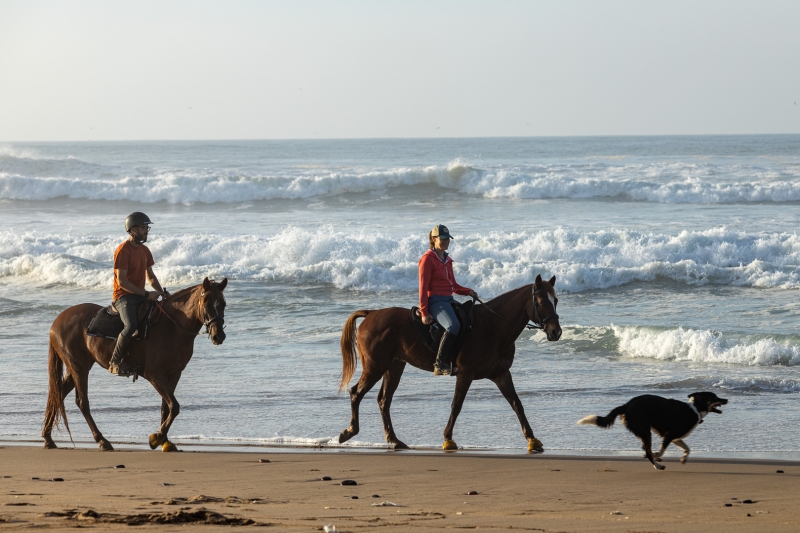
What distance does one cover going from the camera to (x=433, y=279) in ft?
29.9

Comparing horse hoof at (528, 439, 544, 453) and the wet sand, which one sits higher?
the wet sand

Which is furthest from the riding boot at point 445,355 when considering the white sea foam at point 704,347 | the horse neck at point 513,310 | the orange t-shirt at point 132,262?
the white sea foam at point 704,347

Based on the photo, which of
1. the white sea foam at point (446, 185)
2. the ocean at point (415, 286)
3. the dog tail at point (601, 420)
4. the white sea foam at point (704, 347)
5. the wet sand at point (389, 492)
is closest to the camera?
the wet sand at point (389, 492)

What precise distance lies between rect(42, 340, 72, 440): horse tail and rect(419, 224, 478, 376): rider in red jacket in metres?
3.58

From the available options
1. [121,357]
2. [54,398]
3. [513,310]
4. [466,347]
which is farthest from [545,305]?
[54,398]

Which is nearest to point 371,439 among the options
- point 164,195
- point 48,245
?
point 48,245

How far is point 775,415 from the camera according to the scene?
32.1 ft

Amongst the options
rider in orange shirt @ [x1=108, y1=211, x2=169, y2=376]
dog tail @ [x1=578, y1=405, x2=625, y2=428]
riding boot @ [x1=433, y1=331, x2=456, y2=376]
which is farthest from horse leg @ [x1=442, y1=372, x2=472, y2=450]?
rider in orange shirt @ [x1=108, y1=211, x2=169, y2=376]

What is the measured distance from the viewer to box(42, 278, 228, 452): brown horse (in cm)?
876

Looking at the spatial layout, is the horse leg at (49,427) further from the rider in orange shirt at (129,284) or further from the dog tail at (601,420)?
the dog tail at (601,420)

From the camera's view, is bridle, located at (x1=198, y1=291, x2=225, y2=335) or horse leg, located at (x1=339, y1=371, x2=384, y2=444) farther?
horse leg, located at (x1=339, y1=371, x2=384, y2=444)

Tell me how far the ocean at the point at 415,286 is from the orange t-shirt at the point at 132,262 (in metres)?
1.57

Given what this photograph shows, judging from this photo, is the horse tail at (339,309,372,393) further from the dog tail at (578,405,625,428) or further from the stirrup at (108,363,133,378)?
the dog tail at (578,405,625,428)

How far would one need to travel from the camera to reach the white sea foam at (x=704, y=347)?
13.0 metres
